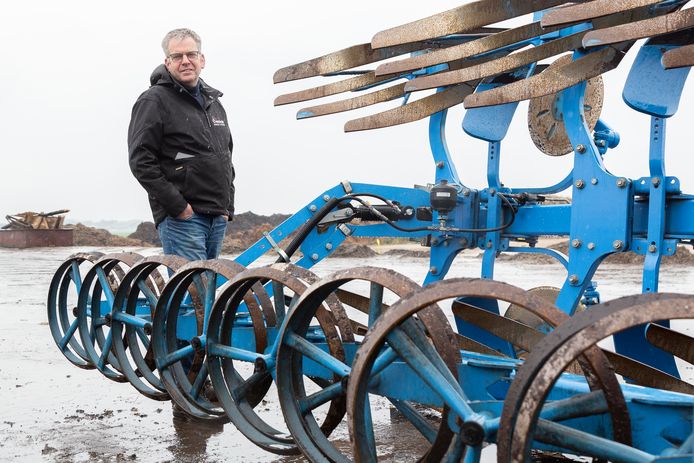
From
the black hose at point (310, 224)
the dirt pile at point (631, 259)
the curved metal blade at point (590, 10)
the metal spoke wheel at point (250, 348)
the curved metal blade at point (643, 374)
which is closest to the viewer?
the curved metal blade at point (590, 10)

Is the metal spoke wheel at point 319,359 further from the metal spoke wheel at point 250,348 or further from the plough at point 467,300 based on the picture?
the metal spoke wheel at point 250,348

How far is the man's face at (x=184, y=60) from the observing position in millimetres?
4777

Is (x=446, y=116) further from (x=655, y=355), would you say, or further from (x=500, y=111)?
(x=655, y=355)

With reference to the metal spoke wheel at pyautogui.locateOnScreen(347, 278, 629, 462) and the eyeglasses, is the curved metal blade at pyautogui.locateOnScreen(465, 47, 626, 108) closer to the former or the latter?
the metal spoke wheel at pyautogui.locateOnScreen(347, 278, 629, 462)

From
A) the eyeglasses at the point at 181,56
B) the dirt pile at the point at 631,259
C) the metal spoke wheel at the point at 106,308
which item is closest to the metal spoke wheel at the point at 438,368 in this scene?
the metal spoke wheel at the point at 106,308

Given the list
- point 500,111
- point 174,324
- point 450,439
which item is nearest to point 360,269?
point 450,439

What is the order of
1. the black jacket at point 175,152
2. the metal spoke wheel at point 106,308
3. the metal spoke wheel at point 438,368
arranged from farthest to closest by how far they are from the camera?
the black jacket at point 175,152 → the metal spoke wheel at point 106,308 → the metal spoke wheel at point 438,368

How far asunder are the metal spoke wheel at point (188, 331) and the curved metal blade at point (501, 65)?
45.5 inches

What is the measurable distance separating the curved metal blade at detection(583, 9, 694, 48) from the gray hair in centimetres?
248

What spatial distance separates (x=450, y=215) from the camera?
4.52 metres

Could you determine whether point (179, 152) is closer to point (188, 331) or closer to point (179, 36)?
point (179, 36)

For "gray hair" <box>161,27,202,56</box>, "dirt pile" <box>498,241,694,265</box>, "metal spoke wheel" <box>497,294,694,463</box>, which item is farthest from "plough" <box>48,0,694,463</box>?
"dirt pile" <box>498,241,694,265</box>

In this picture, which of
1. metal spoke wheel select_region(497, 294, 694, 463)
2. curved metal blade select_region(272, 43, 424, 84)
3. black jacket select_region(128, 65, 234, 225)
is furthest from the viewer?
curved metal blade select_region(272, 43, 424, 84)

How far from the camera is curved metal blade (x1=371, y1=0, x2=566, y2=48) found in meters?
3.62
